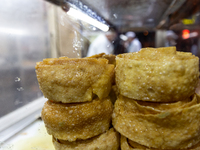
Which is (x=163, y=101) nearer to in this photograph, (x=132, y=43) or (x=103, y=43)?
(x=103, y=43)

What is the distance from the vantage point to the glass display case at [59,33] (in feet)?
5.23

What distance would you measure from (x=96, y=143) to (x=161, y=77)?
0.57m

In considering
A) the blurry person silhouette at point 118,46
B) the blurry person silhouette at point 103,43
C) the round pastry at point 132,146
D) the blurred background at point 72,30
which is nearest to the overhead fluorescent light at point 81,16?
the blurred background at point 72,30

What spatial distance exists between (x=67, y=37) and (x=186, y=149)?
4.67ft

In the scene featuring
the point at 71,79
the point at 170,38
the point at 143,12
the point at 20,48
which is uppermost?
the point at 143,12

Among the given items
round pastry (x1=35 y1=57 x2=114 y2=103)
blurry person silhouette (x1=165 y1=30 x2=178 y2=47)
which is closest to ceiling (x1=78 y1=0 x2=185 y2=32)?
blurry person silhouette (x1=165 y1=30 x2=178 y2=47)

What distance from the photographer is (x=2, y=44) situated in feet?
5.25

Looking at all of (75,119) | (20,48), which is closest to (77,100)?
(75,119)

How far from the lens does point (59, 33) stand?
6.02ft

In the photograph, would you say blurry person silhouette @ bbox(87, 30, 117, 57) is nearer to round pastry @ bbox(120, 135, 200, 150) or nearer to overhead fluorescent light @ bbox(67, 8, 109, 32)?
overhead fluorescent light @ bbox(67, 8, 109, 32)

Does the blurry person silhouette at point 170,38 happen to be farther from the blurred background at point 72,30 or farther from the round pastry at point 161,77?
the round pastry at point 161,77

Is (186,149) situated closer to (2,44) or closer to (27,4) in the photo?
(2,44)

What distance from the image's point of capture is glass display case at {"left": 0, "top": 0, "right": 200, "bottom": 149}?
1593mm

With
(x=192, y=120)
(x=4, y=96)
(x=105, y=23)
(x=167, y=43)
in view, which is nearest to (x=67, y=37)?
(x=105, y=23)
